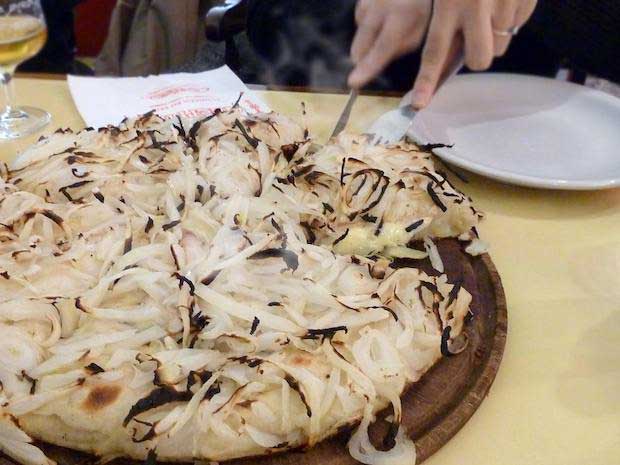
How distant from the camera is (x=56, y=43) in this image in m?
3.37

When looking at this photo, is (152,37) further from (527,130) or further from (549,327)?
(549,327)

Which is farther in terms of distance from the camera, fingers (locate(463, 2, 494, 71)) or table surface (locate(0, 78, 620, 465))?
fingers (locate(463, 2, 494, 71))

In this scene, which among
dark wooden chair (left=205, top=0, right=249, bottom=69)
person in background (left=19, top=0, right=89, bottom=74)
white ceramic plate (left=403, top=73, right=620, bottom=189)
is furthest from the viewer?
person in background (left=19, top=0, right=89, bottom=74)

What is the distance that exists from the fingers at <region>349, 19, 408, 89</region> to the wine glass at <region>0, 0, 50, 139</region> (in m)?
0.88

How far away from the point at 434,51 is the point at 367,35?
0.24 m

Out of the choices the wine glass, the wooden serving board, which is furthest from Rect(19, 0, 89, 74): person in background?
the wooden serving board

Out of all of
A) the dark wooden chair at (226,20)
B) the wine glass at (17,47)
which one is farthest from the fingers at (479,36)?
the wine glass at (17,47)

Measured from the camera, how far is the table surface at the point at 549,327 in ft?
3.30

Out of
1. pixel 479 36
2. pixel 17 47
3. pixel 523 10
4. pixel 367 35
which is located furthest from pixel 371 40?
pixel 17 47

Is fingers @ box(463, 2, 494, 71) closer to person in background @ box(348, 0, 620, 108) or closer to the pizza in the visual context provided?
person in background @ box(348, 0, 620, 108)

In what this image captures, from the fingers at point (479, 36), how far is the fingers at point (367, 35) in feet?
0.86

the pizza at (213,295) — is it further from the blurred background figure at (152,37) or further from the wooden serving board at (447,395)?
the blurred background figure at (152,37)

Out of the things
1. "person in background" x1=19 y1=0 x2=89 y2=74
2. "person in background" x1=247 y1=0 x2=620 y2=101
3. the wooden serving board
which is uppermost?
the wooden serving board

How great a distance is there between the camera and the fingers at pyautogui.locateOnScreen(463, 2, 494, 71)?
1.79 metres
